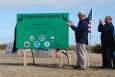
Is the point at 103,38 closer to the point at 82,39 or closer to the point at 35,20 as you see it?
the point at 82,39

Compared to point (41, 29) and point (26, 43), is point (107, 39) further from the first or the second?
point (26, 43)

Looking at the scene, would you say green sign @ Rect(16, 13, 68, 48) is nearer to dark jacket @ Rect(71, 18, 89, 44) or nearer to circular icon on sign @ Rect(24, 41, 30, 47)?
circular icon on sign @ Rect(24, 41, 30, 47)

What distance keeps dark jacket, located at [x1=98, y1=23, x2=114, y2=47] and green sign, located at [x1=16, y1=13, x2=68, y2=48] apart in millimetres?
1365

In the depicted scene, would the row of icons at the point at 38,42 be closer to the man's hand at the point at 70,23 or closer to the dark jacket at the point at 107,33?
the man's hand at the point at 70,23

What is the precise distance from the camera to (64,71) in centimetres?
1703

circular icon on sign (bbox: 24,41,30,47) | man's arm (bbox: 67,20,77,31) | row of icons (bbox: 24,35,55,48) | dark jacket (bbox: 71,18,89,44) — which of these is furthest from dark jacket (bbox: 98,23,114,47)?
circular icon on sign (bbox: 24,41,30,47)

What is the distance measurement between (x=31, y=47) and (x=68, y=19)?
1715mm

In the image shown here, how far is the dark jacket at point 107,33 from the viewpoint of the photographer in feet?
58.6

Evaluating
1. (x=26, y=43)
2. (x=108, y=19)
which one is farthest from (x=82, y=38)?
(x=26, y=43)

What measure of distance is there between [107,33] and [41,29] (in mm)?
2445

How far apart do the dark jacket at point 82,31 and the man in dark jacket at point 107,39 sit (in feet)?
2.01

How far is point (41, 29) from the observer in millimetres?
18609

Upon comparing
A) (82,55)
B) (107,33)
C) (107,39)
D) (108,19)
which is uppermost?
(108,19)

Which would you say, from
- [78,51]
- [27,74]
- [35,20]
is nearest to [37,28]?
[35,20]
